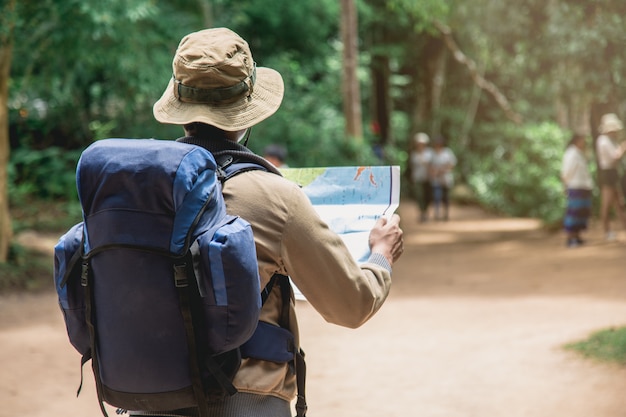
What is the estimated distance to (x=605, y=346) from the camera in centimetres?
703

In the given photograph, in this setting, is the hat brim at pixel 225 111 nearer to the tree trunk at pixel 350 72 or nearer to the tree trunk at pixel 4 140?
the tree trunk at pixel 4 140

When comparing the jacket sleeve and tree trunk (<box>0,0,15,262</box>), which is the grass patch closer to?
the jacket sleeve

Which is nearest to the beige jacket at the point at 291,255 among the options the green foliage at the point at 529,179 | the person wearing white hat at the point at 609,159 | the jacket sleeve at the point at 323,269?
the jacket sleeve at the point at 323,269

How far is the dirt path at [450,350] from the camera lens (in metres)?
6.16

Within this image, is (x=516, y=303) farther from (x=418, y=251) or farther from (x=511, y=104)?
(x=511, y=104)

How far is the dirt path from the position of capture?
6.16 m

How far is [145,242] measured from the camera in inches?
76.5

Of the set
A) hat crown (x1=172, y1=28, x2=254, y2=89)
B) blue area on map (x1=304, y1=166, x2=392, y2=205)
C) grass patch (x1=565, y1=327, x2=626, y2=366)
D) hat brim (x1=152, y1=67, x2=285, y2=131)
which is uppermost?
hat crown (x1=172, y1=28, x2=254, y2=89)

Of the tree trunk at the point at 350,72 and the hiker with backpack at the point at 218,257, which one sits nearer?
the hiker with backpack at the point at 218,257

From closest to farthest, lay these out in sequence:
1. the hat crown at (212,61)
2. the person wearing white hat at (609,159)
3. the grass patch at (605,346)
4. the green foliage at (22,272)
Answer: the hat crown at (212,61) → the grass patch at (605,346) → the green foliage at (22,272) → the person wearing white hat at (609,159)

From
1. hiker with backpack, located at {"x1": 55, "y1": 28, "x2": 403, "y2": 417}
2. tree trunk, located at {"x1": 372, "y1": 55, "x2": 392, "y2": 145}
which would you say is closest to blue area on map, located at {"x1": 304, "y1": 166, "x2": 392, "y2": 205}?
hiker with backpack, located at {"x1": 55, "y1": 28, "x2": 403, "y2": 417}

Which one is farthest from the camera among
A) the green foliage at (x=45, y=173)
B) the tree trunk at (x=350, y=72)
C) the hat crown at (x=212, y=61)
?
the tree trunk at (x=350, y=72)

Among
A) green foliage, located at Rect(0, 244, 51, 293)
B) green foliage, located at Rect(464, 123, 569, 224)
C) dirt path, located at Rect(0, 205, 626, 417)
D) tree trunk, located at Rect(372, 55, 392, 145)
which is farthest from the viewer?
tree trunk, located at Rect(372, 55, 392, 145)

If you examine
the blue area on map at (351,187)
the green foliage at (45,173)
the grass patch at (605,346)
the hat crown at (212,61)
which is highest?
the hat crown at (212,61)
